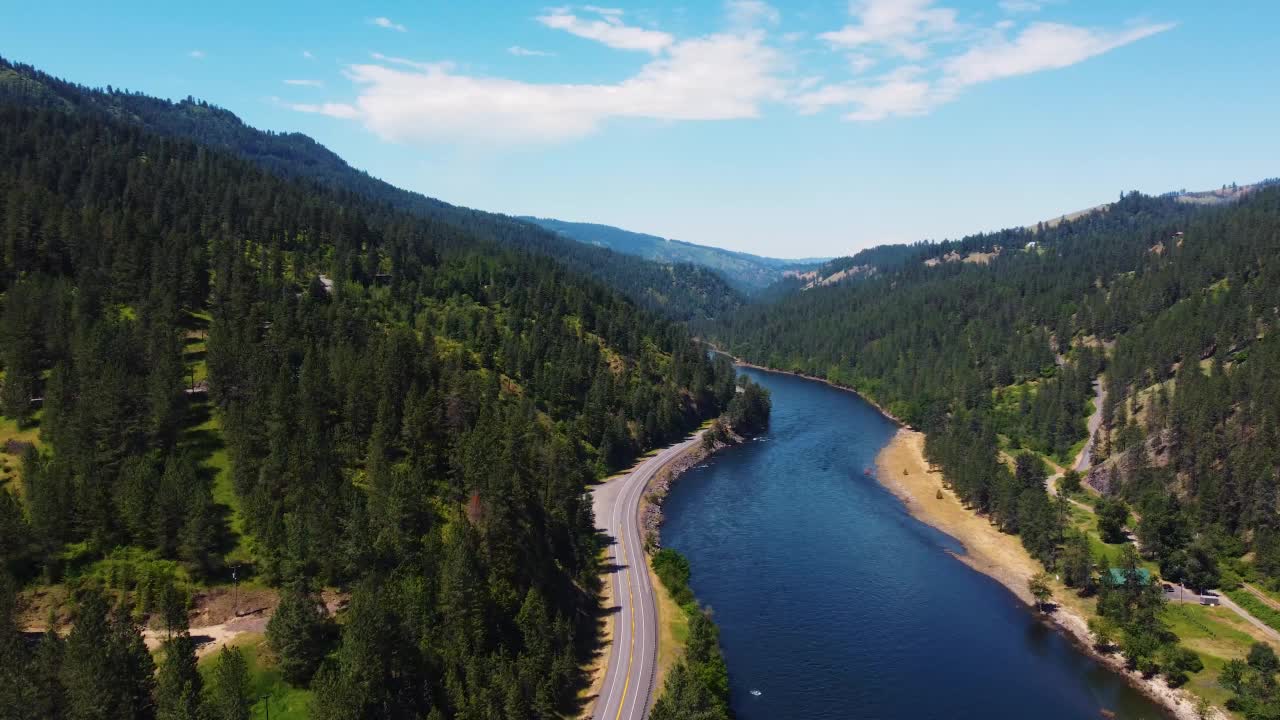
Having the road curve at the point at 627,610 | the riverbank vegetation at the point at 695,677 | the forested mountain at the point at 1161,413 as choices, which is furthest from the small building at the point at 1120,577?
the road curve at the point at 627,610

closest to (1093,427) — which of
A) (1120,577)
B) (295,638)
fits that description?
(1120,577)

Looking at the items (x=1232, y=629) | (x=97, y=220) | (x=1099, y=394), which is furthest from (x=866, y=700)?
(x=97, y=220)

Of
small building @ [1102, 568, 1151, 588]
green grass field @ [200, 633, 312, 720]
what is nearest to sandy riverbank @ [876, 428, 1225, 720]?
small building @ [1102, 568, 1151, 588]

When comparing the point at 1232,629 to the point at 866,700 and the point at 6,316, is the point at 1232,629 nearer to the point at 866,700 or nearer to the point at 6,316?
the point at 866,700

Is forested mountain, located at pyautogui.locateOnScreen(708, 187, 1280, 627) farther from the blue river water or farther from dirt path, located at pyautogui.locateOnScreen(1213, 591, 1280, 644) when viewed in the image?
the blue river water

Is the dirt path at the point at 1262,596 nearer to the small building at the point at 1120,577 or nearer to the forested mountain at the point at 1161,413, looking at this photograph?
the forested mountain at the point at 1161,413

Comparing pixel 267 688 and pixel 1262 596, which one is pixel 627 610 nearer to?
pixel 267 688
